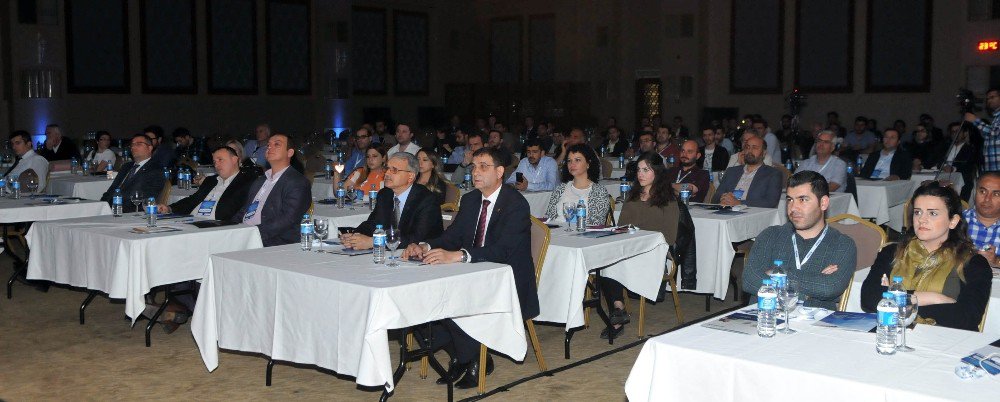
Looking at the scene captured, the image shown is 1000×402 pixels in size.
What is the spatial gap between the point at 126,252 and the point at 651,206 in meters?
3.16

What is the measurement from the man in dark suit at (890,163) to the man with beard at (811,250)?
256 inches

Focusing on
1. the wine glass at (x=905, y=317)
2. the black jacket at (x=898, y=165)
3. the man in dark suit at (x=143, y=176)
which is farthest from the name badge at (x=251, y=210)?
the black jacket at (x=898, y=165)

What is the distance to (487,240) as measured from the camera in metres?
5.02

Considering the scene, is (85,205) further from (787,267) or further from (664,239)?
(787,267)

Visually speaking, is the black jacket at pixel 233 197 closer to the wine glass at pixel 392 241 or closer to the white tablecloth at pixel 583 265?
the white tablecloth at pixel 583 265

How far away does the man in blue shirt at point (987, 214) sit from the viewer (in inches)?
188

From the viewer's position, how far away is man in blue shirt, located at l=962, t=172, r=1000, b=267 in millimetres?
4781

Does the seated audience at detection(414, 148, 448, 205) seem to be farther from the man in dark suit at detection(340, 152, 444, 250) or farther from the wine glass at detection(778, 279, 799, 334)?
the wine glass at detection(778, 279, 799, 334)

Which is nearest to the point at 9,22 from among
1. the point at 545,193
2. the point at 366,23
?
the point at 366,23

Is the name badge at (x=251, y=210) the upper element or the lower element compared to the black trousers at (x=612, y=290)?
upper

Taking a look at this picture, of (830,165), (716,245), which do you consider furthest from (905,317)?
(830,165)

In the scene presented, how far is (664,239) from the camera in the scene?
6008 mm

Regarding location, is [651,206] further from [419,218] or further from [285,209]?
[285,209]

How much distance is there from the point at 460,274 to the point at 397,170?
113cm
